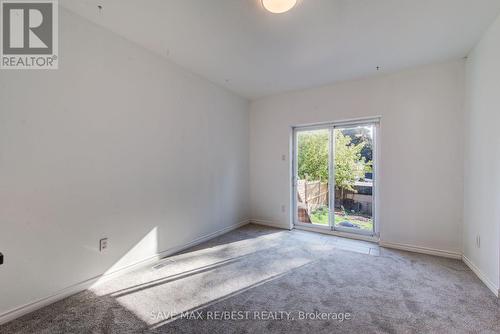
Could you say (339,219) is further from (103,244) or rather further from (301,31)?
(103,244)

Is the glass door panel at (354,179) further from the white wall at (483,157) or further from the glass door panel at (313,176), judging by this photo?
the white wall at (483,157)

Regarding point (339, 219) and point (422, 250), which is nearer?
point (422, 250)

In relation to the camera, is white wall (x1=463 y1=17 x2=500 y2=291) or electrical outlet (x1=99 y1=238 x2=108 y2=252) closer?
white wall (x1=463 y1=17 x2=500 y2=291)

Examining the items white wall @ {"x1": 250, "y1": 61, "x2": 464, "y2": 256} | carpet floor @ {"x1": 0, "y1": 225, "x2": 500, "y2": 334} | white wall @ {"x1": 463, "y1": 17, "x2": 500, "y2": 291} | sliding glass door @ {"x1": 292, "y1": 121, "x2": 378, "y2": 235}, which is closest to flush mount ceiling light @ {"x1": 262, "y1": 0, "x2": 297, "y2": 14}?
white wall @ {"x1": 463, "y1": 17, "x2": 500, "y2": 291}

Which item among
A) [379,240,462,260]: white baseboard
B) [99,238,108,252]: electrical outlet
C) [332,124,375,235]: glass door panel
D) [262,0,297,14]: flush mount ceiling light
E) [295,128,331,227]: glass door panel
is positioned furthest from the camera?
[295,128,331,227]: glass door panel

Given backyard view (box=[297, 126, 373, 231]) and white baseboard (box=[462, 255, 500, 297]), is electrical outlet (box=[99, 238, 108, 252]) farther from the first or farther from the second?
white baseboard (box=[462, 255, 500, 297])

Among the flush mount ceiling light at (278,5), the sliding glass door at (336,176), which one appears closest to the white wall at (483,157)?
the sliding glass door at (336,176)

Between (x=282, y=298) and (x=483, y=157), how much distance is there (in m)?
2.57

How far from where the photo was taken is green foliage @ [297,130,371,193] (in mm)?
3561

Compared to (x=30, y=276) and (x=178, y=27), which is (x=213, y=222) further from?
(x=178, y=27)

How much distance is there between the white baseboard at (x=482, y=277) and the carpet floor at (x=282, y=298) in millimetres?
53

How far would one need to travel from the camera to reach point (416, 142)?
3014mm

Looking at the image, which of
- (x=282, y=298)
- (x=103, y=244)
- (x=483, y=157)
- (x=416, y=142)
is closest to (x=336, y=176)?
(x=416, y=142)

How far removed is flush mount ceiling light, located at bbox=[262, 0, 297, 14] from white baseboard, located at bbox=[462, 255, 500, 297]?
312cm
